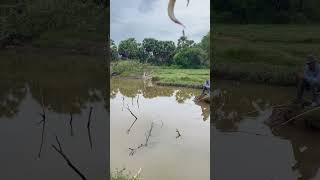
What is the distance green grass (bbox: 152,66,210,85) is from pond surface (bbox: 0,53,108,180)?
5.67ft

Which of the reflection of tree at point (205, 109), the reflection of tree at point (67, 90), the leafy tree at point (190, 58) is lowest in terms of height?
the reflection of tree at point (205, 109)

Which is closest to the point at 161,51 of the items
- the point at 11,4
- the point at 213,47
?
the point at 213,47

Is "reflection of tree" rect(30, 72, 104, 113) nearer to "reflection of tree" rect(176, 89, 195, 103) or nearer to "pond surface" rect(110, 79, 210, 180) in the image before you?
"pond surface" rect(110, 79, 210, 180)

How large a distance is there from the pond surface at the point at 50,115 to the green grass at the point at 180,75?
5.67 ft

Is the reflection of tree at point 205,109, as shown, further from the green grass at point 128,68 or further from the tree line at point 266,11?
the green grass at point 128,68

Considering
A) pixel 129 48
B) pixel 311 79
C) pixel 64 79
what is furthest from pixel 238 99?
pixel 129 48

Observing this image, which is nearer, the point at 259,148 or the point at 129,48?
the point at 259,148

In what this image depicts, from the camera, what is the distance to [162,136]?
221 inches

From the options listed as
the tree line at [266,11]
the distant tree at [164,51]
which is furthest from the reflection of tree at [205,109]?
the distant tree at [164,51]

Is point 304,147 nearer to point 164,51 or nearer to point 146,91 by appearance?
point 146,91

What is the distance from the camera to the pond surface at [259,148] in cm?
390

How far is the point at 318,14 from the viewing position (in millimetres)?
8117

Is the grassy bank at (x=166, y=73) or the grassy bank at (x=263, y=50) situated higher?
the grassy bank at (x=263, y=50)

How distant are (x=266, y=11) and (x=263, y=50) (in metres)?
0.99
